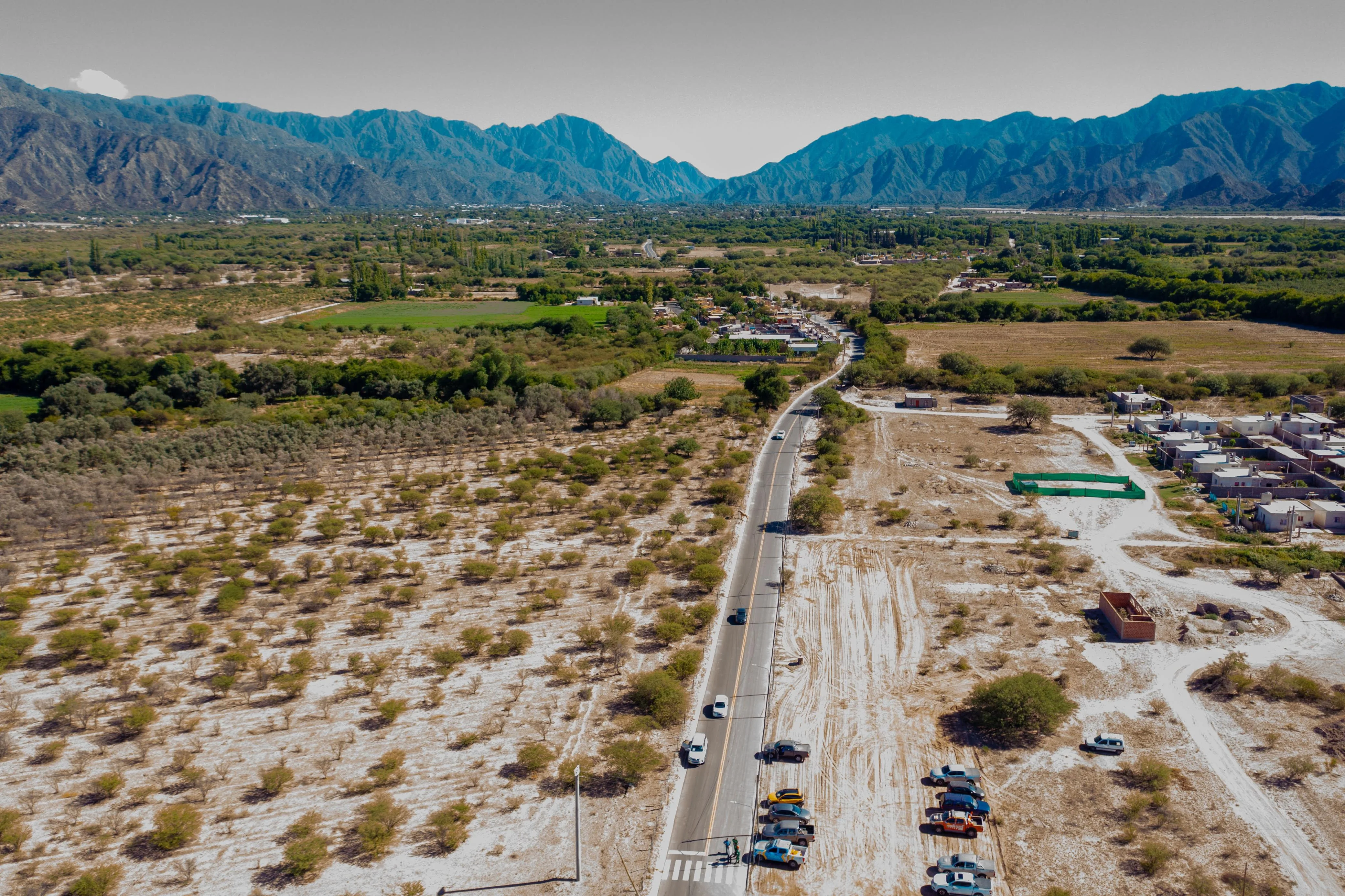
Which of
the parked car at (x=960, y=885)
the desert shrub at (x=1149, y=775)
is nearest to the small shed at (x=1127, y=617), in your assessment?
the desert shrub at (x=1149, y=775)

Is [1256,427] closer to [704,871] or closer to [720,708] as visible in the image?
[720,708]

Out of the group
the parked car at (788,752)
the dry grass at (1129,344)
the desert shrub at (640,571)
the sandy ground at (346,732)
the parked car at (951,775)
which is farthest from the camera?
the dry grass at (1129,344)

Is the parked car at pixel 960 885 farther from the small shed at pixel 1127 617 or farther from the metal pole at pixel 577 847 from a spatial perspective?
the small shed at pixel 1127 617

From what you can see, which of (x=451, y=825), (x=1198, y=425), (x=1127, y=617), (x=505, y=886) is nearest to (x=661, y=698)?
(x=451, y=825)

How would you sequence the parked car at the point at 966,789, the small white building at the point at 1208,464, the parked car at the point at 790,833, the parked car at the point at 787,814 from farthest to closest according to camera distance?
the small white building at the point at 1208,464, the parked car at the point at 966,789, the parked car at the point at 787,814, the parked car at the point at 790,833

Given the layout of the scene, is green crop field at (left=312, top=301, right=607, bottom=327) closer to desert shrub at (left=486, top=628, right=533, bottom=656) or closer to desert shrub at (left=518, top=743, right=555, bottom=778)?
desert shrub at (left=486, top=628, right=533, bottom=656)

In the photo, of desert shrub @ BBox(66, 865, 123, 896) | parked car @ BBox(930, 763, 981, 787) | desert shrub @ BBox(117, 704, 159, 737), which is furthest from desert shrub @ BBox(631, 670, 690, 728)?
desert shrub @ BBox(117, 704, 159, 737)
